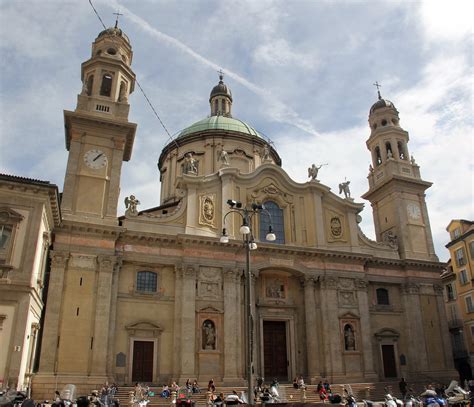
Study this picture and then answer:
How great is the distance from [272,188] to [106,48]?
14.3 meters

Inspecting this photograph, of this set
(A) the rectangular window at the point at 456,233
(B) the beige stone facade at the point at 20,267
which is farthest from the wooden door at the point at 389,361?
(B) the beige stone facade at the point at 20,267

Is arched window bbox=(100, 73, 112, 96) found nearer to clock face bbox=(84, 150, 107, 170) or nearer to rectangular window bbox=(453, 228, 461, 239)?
clock face bbox=(84, 150, 107, 170)

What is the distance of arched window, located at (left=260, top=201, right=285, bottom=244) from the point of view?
99.3ft

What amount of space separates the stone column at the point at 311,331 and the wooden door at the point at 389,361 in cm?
529

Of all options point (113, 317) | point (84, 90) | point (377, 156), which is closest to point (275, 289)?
point (113, 317)

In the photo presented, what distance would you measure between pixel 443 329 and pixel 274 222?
13.8 metres

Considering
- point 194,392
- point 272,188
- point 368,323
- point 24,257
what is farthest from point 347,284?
point 24,257

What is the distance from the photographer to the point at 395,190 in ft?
114

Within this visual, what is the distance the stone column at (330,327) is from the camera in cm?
2761

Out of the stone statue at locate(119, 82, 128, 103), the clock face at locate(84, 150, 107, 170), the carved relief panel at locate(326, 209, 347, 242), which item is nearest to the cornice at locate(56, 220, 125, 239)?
the clock face at locate(84, 150, 107, 170)

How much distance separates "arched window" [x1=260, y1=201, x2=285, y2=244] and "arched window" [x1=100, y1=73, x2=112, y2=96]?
12.4 m

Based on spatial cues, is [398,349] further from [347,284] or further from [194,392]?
[194,392]

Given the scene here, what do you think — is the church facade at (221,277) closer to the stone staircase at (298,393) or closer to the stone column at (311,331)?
the stone column at (311,331)

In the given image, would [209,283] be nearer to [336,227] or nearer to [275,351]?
[275,351]
